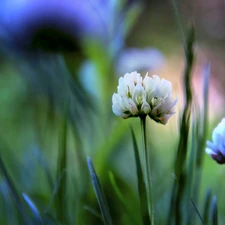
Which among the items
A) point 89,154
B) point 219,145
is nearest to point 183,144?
point 219,145

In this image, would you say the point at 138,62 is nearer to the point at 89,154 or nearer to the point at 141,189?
the point at 89,154

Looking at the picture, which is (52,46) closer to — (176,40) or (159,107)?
(176,40)

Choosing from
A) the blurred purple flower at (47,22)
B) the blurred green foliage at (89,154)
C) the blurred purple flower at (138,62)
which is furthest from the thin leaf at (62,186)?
the blurred purple flower at (47,22)

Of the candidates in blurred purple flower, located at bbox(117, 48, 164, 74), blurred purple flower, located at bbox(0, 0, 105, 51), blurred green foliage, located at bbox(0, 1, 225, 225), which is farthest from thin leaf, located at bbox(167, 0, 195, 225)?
blurred purple flower, located at bbox(0, 0, 105, 51)

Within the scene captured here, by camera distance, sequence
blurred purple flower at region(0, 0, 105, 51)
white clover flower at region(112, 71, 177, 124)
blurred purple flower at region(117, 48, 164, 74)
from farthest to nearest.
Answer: blurred purple flower at region(0, 0, 105, 51) < blurred purple flower at region(117, 48, 164, 74) < white clover flower at region(112, 71, 177, 124)

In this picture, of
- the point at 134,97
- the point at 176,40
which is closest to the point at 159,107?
the point at 134,97

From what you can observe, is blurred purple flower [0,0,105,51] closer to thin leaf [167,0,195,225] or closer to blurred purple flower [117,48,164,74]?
blurred purple flower [117,48,164,74]

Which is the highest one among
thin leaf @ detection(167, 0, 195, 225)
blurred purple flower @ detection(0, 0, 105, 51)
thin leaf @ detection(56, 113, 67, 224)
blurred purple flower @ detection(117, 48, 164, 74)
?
blurred purple flower @ detection(0, 0, 105, 51)
